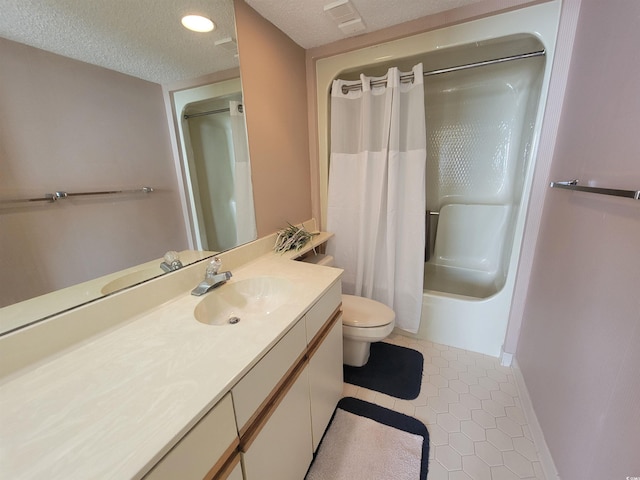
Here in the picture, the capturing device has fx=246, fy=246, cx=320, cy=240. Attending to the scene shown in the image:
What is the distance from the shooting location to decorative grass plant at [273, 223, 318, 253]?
1.58 meters

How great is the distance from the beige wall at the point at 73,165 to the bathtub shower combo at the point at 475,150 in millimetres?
1271

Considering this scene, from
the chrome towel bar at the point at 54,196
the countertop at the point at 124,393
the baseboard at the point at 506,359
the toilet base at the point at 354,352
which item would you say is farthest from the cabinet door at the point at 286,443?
the baseboard at the point at 506,359

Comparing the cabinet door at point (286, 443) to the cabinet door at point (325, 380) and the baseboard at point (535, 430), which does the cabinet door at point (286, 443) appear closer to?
the cabinet door at point (325, 380)

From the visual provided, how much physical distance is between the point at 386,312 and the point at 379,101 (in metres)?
1.40

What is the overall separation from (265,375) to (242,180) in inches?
39.6

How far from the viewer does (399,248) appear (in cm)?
178

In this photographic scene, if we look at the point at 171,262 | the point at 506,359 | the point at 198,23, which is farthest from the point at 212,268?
the point at 506,359

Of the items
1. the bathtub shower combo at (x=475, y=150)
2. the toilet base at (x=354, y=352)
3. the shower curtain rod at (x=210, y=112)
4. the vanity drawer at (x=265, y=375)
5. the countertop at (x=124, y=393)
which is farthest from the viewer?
the toilet base at (x=354, y=352)

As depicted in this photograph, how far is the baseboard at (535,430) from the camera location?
1.02m

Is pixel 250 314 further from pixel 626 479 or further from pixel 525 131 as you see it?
pixel 525 131

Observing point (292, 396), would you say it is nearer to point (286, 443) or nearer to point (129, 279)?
point (286, 443)

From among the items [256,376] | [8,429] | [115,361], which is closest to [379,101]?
[256,376]

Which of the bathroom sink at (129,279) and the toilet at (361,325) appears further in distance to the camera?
the toilet at (361,325)

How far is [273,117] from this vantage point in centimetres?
152
